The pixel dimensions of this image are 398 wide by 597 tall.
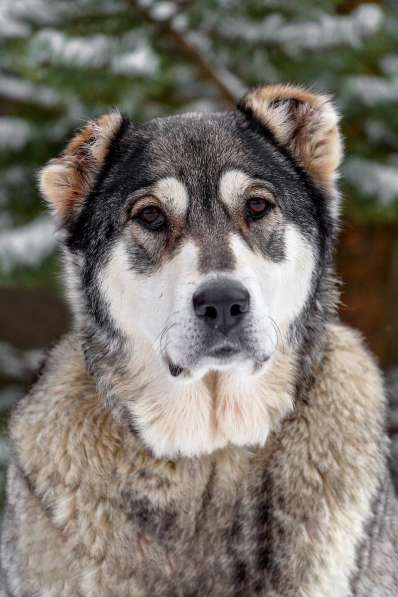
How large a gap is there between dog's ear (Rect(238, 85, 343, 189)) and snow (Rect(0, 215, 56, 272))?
3271 mm

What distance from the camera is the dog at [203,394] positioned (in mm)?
3176

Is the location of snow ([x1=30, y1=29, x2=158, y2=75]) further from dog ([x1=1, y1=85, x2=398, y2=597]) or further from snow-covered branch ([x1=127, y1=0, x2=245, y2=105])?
dog ([x1=1, y1=85, x2=398, y2=597])

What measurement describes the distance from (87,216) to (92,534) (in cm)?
129

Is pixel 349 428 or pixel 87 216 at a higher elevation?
pixel 87 216

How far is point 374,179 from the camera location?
670cm

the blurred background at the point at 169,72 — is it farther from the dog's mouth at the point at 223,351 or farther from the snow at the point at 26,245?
→ the dog's mouth at the point at 223,351

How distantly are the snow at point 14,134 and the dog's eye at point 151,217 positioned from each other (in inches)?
155

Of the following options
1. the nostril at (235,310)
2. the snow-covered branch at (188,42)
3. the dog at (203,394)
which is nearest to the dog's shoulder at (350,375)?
the dog at (203,394)

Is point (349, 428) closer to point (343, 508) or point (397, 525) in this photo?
point (343, 508)

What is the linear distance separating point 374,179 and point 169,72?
184 centimetres

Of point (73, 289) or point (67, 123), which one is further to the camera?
point (67, 123)

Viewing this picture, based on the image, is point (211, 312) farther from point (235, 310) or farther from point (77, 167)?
point (77, 167)

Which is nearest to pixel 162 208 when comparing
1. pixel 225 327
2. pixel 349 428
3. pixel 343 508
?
pixel 225 327

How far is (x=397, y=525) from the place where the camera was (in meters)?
3.68
